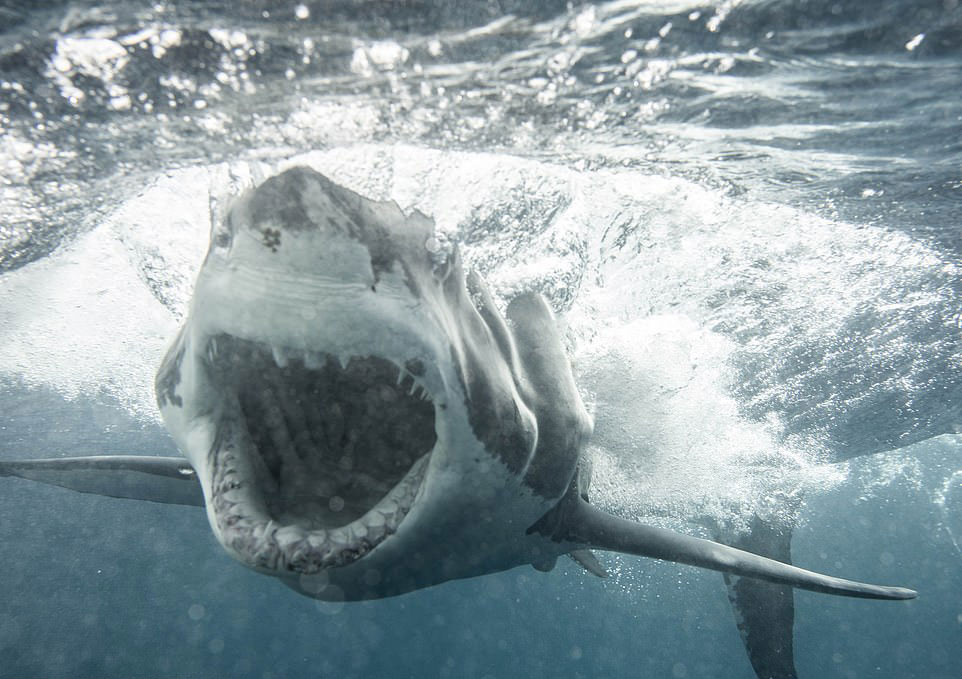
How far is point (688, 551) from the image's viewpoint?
173 inches

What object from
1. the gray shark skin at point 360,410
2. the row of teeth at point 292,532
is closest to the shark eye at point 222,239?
the gray shark skin at point 360,410

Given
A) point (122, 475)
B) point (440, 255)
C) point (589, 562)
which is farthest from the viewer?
point (589, 562)

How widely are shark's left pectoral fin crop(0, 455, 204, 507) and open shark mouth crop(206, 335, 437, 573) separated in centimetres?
241

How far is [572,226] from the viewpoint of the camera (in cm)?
775

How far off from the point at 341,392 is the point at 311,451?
0.44m

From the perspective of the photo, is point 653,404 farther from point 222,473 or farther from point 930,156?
point 222,473

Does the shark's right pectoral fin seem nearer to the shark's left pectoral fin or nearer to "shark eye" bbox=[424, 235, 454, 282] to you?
"shark eye" bbox=[424, 235, 454, 282]

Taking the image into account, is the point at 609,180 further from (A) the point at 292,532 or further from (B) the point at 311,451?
(A) the point at 292,532

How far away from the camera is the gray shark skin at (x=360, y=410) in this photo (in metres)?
2.09

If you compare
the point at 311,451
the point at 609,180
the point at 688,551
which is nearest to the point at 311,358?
the point at 311,451

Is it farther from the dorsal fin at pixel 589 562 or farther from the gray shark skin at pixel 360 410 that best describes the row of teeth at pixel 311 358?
the dorsal fin at pixel 589 562

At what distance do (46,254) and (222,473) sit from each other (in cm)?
967

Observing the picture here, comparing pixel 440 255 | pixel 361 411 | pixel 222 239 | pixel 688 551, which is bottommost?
pixel 688 551

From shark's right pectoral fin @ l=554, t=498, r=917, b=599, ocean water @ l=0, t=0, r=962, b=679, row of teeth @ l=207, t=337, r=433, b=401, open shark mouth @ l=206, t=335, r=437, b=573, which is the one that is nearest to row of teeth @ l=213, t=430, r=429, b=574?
open shark mouth @ l=206, t=335, r=437, b=573
